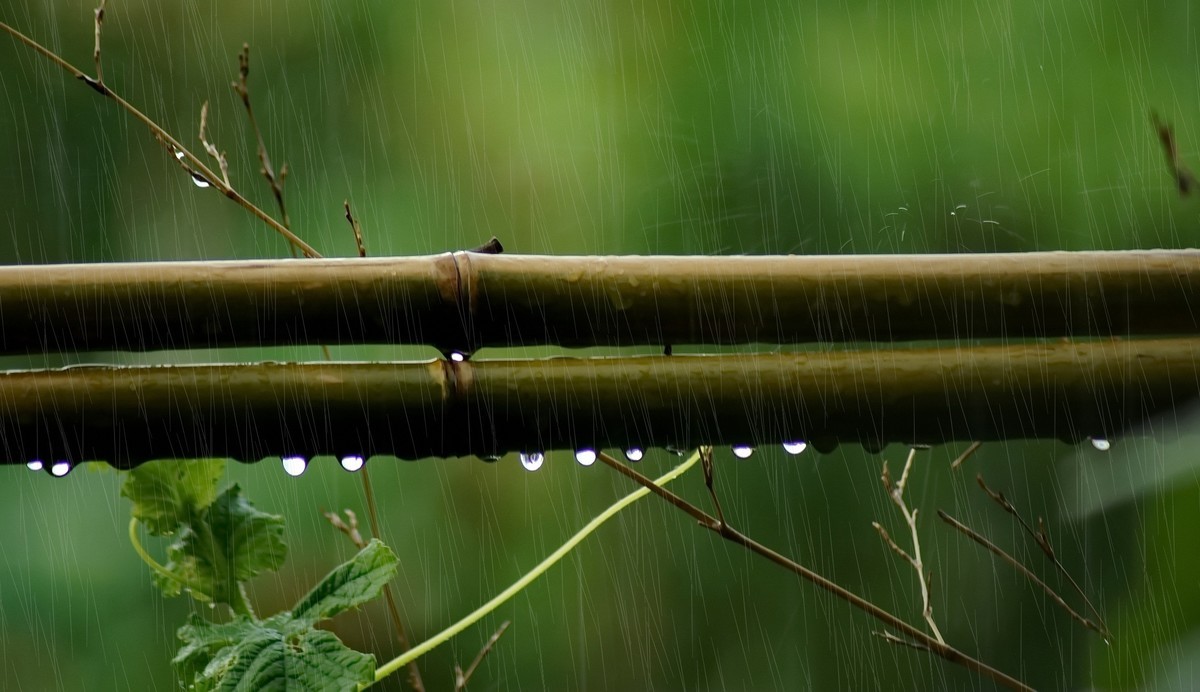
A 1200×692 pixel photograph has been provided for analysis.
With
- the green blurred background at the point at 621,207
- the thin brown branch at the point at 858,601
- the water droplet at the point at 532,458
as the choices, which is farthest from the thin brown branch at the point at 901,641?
the green blurred background at the point at 621,207

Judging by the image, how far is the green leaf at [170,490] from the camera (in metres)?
0.52

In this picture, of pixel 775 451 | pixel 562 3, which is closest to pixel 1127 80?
pixel 775 451

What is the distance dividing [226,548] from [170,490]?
4 centimetres

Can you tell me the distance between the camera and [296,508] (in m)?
1.27

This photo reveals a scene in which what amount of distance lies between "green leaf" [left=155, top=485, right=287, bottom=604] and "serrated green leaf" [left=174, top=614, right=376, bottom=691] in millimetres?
42

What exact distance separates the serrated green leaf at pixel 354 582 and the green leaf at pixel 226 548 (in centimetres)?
4

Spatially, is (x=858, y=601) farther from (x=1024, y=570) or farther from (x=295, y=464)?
(x=295, y=464)

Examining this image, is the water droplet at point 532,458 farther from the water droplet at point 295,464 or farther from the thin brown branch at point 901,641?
the thin brown branch at point 901,641

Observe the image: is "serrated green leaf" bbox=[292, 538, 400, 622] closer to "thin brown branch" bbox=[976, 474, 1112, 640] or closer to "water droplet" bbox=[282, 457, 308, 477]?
"water droplet" bbox=[282, 457, 308, 477]

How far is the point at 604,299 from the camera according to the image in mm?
397

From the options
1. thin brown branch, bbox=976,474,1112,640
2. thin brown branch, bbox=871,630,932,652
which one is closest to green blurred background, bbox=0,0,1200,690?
thin brown branch, bbox=976,474,1112,640

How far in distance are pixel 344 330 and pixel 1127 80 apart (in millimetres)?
Answer: 1163

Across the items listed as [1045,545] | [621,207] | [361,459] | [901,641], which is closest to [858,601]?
[901,641]

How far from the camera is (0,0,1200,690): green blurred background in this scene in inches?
46.6
